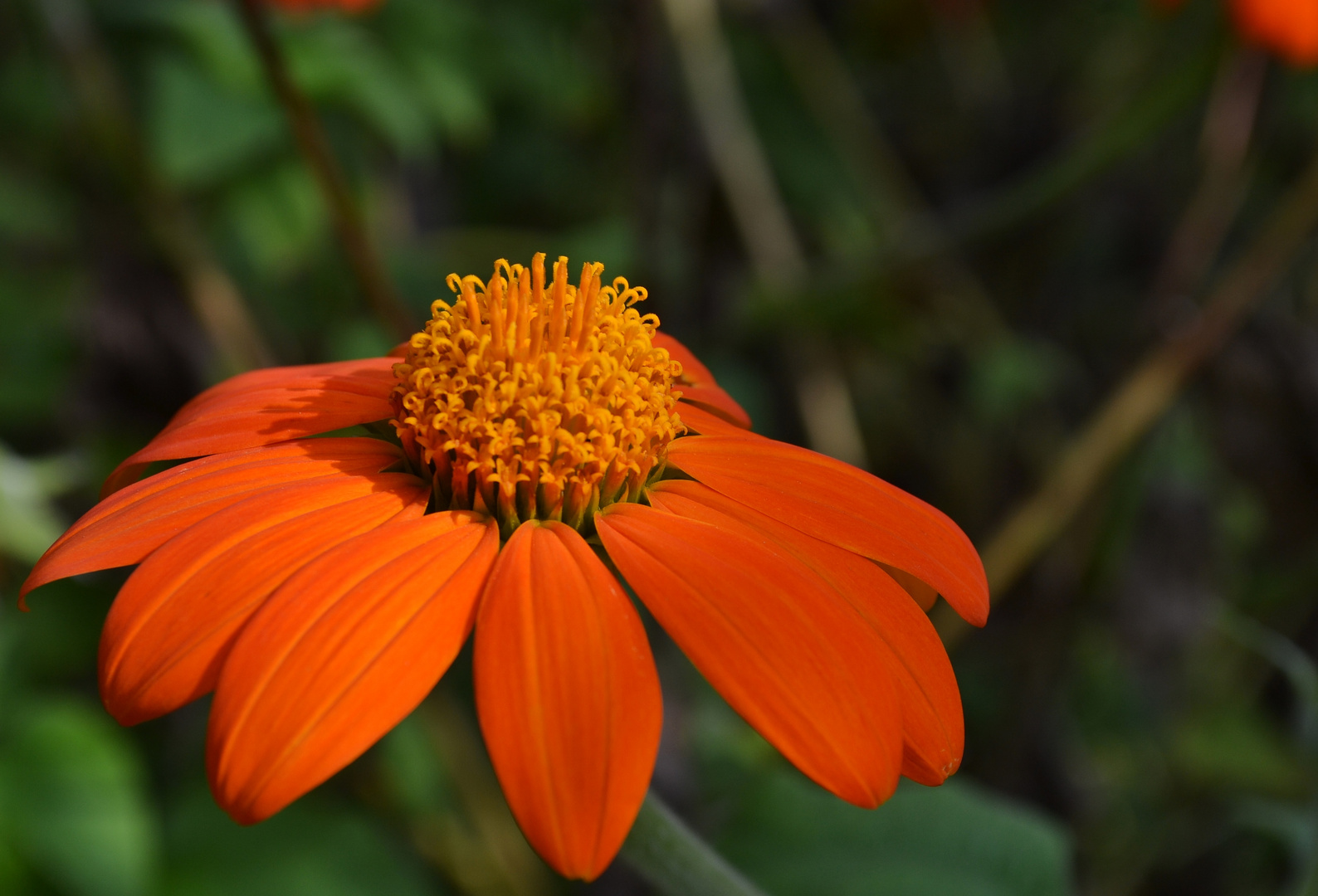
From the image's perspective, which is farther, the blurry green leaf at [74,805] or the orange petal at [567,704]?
the blurry green leaf at [74,805]

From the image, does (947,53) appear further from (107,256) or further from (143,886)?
(143,886)

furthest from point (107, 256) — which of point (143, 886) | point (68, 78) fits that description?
point (143, 886)

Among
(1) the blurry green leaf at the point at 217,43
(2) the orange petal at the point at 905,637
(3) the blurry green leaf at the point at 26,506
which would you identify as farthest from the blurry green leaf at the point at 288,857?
(1) the blurry green leaf at the point at 217,43

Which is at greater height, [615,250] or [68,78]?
[68,78]

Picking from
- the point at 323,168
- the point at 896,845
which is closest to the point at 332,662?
the point at 896,845

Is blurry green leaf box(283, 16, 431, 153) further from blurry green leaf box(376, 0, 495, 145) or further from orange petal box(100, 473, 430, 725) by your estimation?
orange petal box(100, 473, 430, 725)

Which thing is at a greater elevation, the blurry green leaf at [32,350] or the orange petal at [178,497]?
the orange petal at [178,497]

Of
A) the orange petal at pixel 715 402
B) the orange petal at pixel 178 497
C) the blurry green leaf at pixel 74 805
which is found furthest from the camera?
the blurry green leaf at pixel 74 805

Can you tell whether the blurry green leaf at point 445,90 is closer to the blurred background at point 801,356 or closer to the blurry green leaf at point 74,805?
the blurred background at point 801,356
